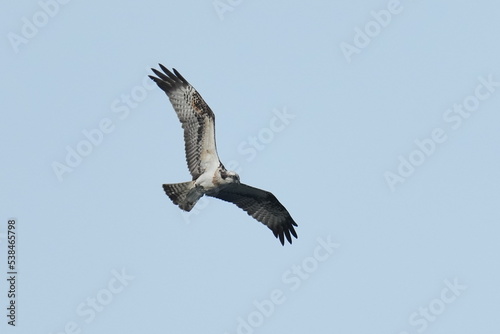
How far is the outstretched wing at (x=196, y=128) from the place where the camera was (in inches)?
535

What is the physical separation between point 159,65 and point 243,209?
3138 mm

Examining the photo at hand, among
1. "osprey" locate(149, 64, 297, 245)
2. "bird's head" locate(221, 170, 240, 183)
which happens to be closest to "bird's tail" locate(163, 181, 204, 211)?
"osprey" locate(149, 64, 297, 245)

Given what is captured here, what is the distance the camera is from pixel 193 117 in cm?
1371

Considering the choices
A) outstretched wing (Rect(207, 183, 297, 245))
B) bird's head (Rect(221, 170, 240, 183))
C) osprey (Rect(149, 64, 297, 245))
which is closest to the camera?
bird's head (Rect(221, 170, 240, 183))

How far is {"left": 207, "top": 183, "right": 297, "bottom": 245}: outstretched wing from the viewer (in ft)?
46.7

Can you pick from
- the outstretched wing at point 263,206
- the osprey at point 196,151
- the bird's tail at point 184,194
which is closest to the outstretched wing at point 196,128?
the osprey at point 196,151

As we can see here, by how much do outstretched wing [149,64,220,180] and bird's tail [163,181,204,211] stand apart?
0.25m

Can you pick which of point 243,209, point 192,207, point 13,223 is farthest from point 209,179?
point 13,223

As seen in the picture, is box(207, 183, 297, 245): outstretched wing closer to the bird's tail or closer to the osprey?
the osprey

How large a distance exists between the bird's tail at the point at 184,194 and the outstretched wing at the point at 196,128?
0.25 metres

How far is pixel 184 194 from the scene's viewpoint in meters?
13.6

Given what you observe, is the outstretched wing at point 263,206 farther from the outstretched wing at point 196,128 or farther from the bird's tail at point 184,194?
the outstretched wing at point 196,128

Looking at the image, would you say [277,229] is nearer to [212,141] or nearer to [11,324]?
[212,141]

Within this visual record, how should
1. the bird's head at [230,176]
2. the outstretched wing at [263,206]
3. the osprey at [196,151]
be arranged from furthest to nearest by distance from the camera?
1. the outstretched wing at [263,206]
2. the osprey at [196,151]
3. the bird's head at [230,176]
